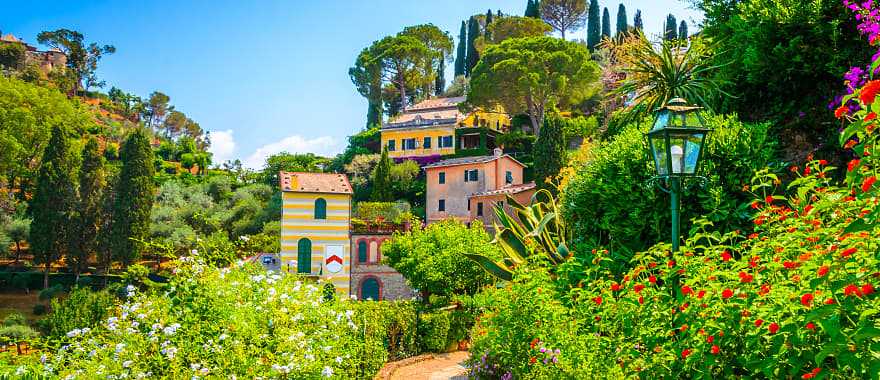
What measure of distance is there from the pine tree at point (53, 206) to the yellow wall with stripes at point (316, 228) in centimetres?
1481

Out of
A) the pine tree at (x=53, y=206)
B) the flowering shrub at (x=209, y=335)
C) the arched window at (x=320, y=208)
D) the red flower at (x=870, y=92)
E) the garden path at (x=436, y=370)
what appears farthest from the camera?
the pine tree at (x=53, y=206)

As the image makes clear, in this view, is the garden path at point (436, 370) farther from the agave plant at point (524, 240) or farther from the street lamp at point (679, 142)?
the street lamp at point (679, 142)

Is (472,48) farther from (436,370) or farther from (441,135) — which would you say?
(436,370)

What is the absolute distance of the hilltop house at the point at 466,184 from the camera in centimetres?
3838

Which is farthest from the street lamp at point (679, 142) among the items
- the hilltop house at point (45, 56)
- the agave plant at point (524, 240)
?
the hilltop house at point (45, 56)

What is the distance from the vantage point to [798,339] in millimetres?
3105

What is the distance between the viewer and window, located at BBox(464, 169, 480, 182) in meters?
38.8

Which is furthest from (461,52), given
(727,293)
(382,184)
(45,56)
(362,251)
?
(727,293)

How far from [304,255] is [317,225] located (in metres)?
1.58

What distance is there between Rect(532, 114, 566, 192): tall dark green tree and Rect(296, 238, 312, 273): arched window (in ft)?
44.9

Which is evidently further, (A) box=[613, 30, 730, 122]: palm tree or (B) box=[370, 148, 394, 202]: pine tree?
(B) box=[370, 148, 394, 202]: pine tree

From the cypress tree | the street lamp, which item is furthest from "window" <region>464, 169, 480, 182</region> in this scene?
the street lamp

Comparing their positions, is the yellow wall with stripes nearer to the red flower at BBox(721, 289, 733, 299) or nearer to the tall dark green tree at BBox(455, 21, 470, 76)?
the red flower at BBox(721, 289, 733, 299)

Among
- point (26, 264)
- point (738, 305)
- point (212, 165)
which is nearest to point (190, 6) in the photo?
point (738, 305)
